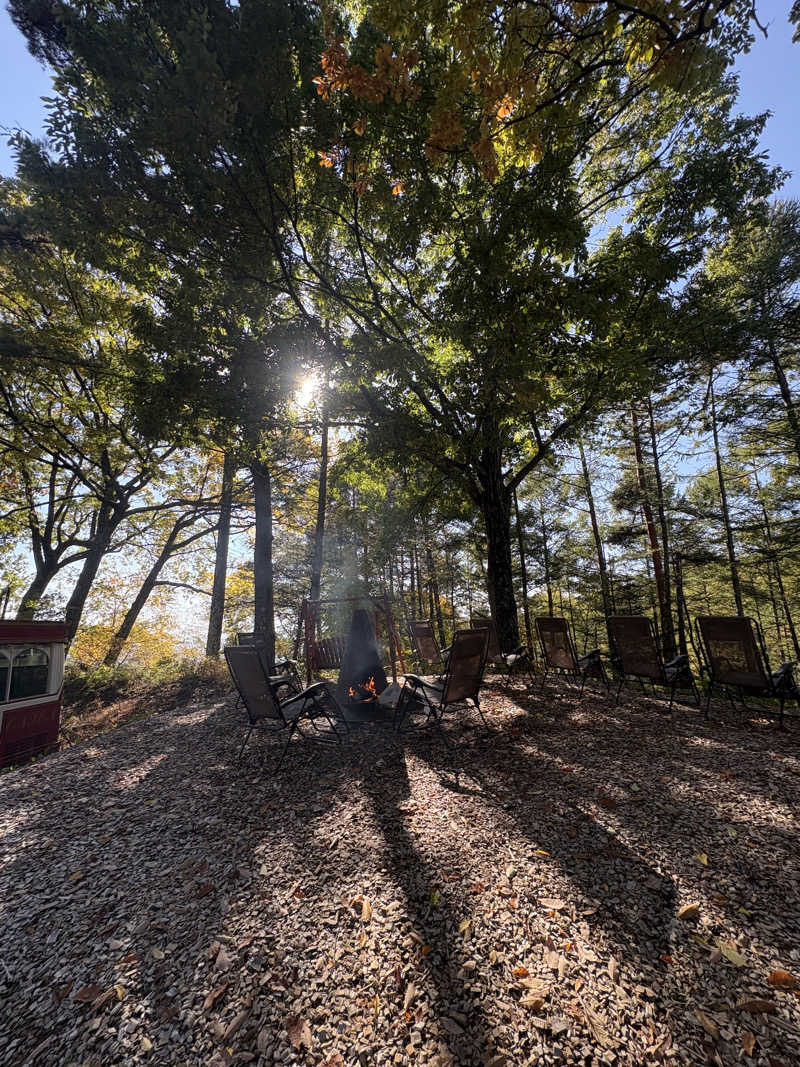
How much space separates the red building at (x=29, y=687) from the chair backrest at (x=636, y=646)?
9431 mm

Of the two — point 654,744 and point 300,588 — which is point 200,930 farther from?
point 300,588

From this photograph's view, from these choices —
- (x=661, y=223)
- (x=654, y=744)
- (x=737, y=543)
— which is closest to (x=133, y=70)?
(x=661, y=223)

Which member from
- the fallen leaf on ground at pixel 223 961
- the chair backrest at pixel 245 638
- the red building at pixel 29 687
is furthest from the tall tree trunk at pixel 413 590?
the fallen leaf on ground at pixel 223 961

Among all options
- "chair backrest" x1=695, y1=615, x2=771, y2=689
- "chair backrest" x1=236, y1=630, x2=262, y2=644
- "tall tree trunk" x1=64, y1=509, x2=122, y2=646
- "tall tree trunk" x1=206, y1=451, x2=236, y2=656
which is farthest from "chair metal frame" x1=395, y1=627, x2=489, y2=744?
"tall tree trunk" x1=64, y1=509, x2=122, y2=646

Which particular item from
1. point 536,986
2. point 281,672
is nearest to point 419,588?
point 281,672

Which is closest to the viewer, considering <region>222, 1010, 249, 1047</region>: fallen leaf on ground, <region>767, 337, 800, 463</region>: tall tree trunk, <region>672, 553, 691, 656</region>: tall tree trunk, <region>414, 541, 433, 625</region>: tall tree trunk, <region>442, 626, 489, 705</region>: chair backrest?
<region>222, 1010, 249, 1047</region>: fallen leaf on ground

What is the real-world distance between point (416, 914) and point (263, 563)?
9.60m

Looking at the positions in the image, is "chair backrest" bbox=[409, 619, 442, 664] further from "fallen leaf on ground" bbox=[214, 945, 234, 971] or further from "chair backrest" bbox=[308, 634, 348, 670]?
"fallen leaf on ground" bbox=[214, 945, 234, 971]

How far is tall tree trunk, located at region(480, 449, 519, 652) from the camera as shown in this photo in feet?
29.9

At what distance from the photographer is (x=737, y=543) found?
469 inches

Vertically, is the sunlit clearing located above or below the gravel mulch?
above

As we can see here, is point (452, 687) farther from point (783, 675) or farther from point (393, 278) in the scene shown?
point (393, 278)

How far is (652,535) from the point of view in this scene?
1327 cm

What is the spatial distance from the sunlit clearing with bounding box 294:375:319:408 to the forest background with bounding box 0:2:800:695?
170 mm
